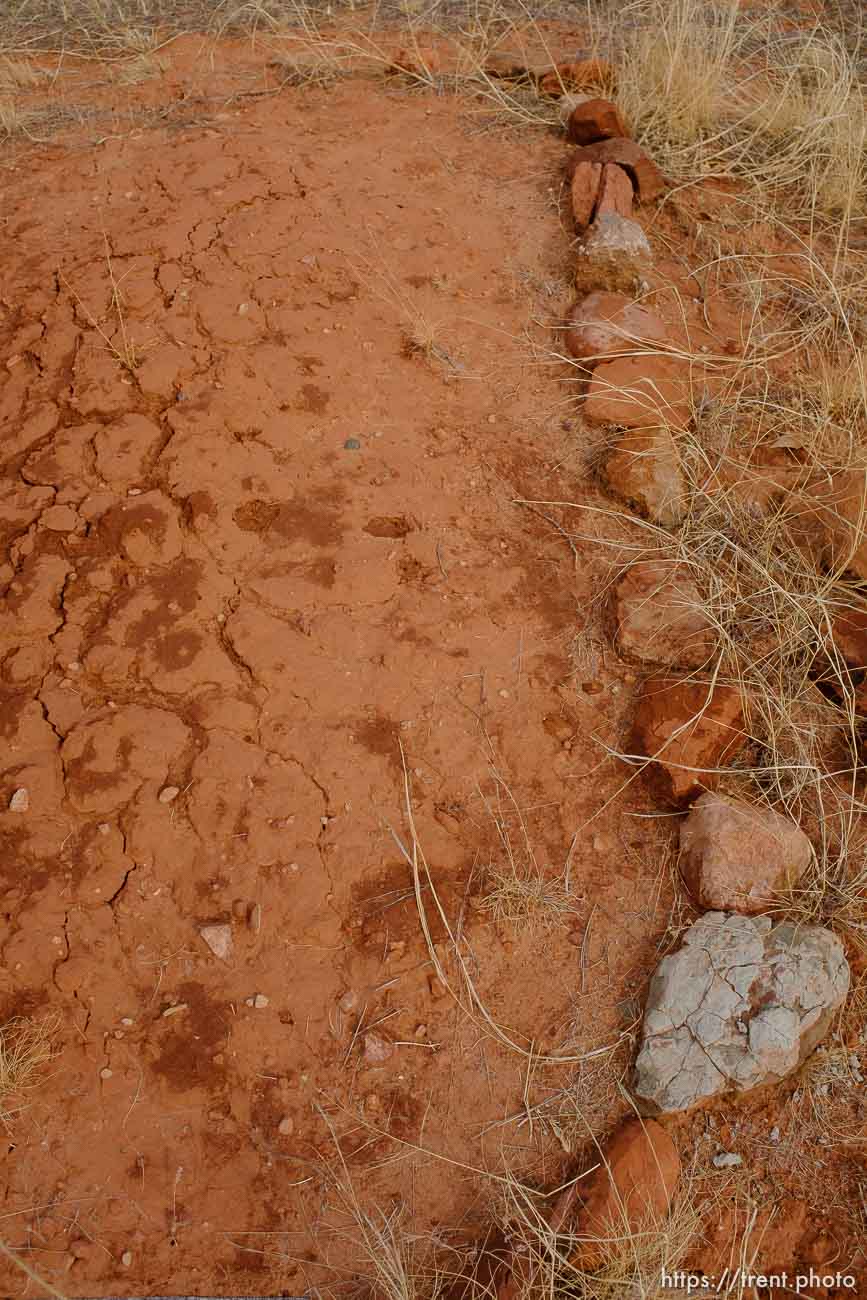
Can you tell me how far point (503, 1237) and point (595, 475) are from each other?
5.42ft

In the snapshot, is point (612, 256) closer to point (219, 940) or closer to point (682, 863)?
point (682, 863)

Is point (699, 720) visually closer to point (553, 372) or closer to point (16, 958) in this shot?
point (553, 372)

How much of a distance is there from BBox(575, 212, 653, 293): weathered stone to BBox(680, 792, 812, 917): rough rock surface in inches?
67.3

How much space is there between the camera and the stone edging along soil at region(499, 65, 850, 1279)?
1.57 meters

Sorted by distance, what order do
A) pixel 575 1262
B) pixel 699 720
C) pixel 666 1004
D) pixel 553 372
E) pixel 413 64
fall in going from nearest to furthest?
pixel 575 1262
pixel 666 1004
pixel 699 720
pixel 553 372
pixel 413 64

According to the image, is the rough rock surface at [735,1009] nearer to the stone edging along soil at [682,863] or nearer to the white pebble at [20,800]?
the stone edging along soil at [682,863]

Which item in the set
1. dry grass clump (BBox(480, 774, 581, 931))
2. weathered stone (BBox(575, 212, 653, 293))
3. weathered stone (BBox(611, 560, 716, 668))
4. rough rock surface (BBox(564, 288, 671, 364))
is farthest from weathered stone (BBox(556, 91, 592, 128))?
dry grass clump (BBox(480, 774, 581, 931))

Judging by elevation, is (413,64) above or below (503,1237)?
above

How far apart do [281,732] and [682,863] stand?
0.81m

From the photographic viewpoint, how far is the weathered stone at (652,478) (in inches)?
92.3

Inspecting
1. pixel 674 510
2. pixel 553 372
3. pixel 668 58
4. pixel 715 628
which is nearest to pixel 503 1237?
Answer: pixel 715 628

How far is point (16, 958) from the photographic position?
1701mm

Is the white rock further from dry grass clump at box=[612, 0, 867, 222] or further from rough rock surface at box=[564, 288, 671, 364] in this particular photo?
dry grass clump at box=[612, 0, 867, 222]

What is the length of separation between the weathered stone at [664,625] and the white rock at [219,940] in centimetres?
100
